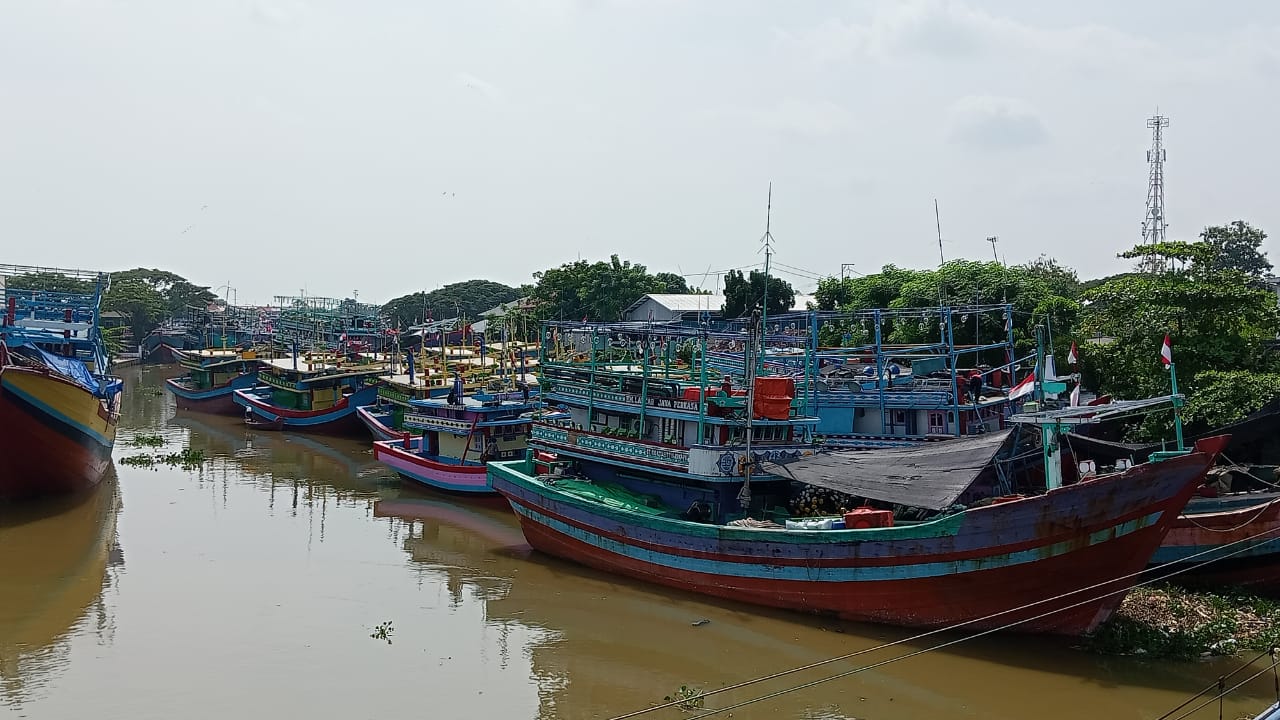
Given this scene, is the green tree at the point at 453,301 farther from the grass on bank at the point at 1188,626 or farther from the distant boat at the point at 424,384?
the grass on bank at the point at 1188,626

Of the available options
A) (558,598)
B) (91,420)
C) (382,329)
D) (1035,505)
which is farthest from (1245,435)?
(382,329)

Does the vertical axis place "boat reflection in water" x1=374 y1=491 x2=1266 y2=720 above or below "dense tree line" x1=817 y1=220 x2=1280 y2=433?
below

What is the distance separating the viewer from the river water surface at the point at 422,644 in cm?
1262

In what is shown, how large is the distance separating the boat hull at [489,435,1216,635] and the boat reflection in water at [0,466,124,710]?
9157mm

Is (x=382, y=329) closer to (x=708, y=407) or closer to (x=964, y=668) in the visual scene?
(x=708, y=407)

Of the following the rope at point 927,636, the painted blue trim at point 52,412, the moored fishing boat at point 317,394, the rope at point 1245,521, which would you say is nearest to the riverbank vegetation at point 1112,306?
the rope at point 1245,521

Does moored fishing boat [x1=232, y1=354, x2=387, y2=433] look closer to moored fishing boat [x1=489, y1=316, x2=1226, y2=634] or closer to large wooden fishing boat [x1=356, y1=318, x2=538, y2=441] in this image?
large wooden fishing boat [x1=356, y1=318, x2=538, y2=441]

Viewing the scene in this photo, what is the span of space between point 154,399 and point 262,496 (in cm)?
3098

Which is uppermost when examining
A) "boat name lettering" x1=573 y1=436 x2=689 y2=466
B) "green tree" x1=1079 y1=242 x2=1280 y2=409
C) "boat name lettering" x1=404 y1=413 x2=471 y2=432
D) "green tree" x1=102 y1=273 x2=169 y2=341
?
"green tree" x1=102 y1=273 x2=169 y2=341

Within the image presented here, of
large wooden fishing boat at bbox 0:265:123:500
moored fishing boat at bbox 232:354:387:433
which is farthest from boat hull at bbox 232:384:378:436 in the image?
large wooden fishing boat at bbox 0:265:123:500

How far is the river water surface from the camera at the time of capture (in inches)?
497

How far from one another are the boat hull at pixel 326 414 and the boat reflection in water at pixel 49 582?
11.4 m

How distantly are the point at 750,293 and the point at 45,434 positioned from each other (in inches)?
1155

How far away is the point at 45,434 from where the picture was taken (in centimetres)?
2288
